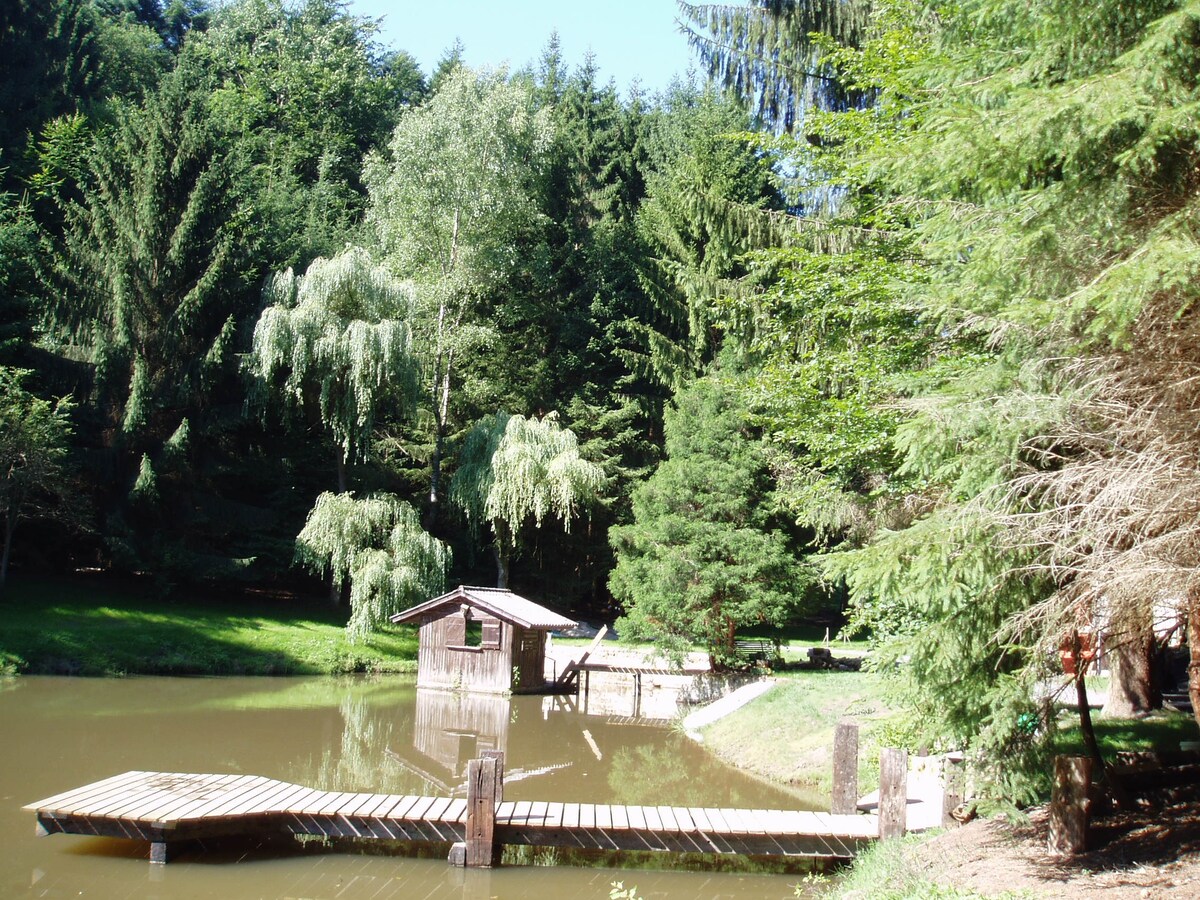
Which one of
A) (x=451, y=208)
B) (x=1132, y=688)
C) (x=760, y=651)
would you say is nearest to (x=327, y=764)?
(x=1132, y=688)

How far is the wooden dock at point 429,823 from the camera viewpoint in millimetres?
9336

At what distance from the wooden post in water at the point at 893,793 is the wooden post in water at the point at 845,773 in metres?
0.93

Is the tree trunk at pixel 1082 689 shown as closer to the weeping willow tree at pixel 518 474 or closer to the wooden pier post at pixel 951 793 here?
the wooden pier post at pixel 951 793

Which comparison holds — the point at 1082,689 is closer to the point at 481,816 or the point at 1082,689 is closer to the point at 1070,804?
the point at 1070,804

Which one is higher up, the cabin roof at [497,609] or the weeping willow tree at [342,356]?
the weeping willow tree at [342,356]

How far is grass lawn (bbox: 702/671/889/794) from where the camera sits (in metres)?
14.2

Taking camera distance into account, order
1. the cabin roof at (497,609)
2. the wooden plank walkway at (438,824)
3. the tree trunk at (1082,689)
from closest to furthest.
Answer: the tree trunk at (1082,689) < the wooden plank walkway at (438,824) < the cabin roof at (497,609)

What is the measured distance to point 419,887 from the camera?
905 cm

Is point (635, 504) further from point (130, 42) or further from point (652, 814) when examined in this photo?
point (130, 42)

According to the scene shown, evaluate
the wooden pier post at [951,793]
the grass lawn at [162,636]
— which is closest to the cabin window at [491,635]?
the grass lawn at [162,636]

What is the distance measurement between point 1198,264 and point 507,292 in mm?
30530

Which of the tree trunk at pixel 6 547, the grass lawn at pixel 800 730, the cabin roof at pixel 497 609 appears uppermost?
the tree trunk at pixel 6 547

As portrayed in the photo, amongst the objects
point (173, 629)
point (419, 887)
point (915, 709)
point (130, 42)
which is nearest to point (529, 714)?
point (173, 629)

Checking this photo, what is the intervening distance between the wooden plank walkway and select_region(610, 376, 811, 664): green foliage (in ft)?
36.9
